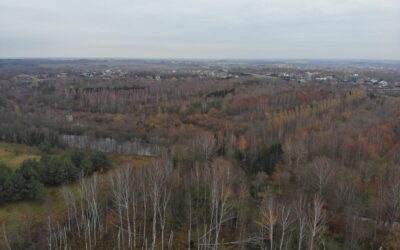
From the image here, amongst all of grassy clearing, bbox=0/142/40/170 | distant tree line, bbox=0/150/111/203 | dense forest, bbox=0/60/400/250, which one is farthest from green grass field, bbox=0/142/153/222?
distant tree line, bbox=0/150/111/203

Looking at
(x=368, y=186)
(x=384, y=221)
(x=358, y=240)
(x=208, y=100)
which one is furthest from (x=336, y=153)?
(x=208, y=100)

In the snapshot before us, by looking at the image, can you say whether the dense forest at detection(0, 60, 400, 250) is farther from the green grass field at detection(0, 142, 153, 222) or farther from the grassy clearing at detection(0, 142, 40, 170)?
the grassy clearing at detection(0, 142, 40, 170)

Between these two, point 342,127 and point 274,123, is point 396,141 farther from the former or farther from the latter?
point 274,123

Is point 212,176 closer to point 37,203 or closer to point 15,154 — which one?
point 37,203

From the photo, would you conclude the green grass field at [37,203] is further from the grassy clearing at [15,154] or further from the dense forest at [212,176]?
the dense forest at [212,176]

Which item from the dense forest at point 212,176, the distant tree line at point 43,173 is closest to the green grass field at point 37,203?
the dense forest at point 212,176
